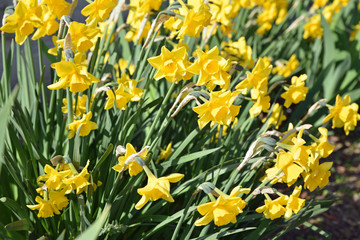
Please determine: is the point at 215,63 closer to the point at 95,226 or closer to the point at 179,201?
the point at 95,226

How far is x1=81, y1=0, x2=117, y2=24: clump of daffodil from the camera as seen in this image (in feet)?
4.01

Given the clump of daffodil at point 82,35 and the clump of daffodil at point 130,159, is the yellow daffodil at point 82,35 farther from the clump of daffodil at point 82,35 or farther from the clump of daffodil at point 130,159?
the clump of daffodil at point 130,159

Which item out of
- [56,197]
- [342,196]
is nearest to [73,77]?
[56,197]

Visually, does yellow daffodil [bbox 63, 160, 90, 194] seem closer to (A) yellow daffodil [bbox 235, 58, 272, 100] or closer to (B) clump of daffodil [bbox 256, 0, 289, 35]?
(A) yellow daffodil [bbox 235, 58, 272, 100]

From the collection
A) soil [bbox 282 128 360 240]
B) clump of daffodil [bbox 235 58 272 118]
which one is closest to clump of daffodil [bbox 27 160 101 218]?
clump of daffodil [bbox 235 58 272 118]

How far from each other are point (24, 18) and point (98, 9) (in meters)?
0.23

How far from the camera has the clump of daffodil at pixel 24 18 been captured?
1.21m

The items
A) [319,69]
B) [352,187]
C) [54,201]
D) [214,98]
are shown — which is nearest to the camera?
[214,98]

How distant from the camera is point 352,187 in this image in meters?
2.70

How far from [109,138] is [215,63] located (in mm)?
581

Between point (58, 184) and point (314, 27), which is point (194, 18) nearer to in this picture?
point (58, 184)

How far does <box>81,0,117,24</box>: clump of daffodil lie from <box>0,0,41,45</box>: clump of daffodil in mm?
148

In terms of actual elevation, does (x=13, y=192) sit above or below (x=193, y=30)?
below

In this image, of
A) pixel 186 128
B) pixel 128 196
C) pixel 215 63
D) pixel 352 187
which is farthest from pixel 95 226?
pixel 352 187
